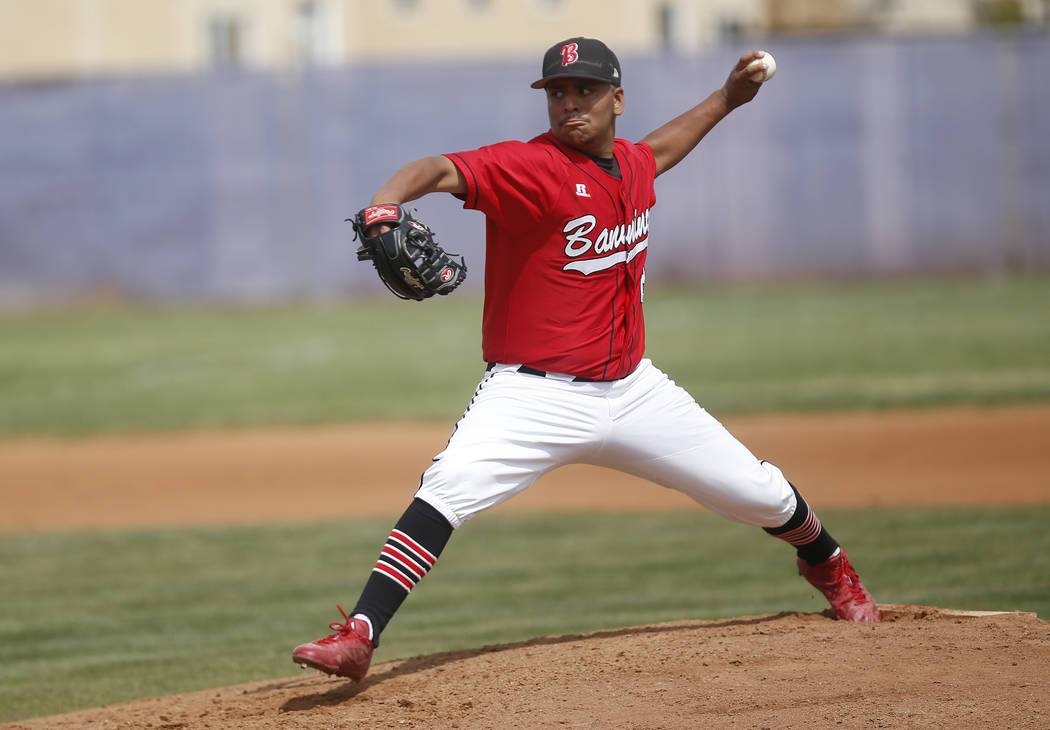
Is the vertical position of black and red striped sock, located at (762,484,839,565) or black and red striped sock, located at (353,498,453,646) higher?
black and red striped sock, located at (353,498,453,646)

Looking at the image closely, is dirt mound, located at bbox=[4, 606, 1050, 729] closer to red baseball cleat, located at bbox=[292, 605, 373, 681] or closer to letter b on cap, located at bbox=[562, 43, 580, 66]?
red baseball cleat, located at bbox=[292, 605, 373, 681]

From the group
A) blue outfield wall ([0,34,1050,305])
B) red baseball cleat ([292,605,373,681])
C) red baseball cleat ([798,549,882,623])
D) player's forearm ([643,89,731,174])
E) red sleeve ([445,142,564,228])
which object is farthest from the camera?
blue outfield wall ([0,34,1050,305])

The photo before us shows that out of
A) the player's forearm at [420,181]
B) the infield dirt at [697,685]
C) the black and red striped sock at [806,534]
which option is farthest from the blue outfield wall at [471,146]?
the player's forearm at [420,181]

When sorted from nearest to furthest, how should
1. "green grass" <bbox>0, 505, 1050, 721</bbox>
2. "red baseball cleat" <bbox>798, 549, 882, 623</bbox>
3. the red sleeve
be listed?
1. the red sleeve
2. "red baseball cleat" <bbox>798, 549, 882, 623</bbox>
3. "green grass" <bbox>0, 505, 1050, 721</bbox>

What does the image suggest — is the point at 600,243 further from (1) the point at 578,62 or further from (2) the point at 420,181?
(2) the point at 420,181

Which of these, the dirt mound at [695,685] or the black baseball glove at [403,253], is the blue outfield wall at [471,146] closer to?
the dirt mound at [695,685]

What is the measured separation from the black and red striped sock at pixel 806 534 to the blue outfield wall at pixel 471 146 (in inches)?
666

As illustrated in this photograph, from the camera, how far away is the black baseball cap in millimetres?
4242

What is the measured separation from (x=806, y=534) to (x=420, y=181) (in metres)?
2.01

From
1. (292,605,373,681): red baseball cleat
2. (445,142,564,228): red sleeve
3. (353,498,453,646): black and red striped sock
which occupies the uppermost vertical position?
(445,142,564,228): red sleeve

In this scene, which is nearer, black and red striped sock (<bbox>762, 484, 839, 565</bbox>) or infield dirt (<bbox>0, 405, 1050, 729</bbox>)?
infield dirt (<bbox>0, 405, 1050, 729</bbox>)

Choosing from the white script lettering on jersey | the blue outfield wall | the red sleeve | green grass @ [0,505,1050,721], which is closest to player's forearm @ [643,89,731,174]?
the white script lettering on jersey

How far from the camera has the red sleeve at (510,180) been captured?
13.3ft

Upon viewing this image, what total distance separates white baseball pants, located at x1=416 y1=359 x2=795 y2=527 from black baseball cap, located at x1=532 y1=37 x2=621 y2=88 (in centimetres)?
100
